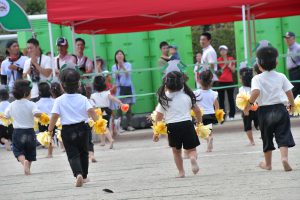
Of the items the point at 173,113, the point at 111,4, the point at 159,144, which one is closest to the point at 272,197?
the point at 173,113

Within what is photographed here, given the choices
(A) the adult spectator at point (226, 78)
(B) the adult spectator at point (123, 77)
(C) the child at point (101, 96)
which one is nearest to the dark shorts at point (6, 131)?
(C) the child at point (101, 96)

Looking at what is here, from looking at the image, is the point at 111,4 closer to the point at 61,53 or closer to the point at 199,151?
the point at 61,53

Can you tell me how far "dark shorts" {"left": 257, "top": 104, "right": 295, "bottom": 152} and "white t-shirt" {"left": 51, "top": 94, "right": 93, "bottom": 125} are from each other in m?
2.17

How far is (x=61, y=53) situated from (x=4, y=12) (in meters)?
1.71

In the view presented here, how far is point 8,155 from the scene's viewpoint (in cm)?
1755

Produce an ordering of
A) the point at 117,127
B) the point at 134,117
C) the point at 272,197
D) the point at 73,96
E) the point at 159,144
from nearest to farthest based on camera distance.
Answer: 1. the point at 272,197
2. the point at 73,96
3. the point at 159,144
4. the point at 117,127
5. the point at 134,117

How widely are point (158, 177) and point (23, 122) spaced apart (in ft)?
10.4

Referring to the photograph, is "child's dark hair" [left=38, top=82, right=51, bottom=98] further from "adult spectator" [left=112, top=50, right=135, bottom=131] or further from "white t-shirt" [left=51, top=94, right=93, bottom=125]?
"white t-shirt" [left=51, top=94, right=93, bottom=125]

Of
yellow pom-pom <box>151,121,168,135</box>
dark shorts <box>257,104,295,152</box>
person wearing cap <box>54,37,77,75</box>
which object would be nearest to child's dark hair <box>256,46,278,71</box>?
dark shorts <box>257,104,295,152</box>

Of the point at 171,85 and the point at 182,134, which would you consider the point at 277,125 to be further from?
the point at 171,85

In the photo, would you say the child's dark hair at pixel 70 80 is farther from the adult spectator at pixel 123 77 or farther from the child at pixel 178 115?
the adult spectator at pixel 123 77

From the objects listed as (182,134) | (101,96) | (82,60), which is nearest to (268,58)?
(182,134)

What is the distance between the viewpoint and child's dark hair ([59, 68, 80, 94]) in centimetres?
1084

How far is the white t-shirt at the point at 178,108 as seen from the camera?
10.9m
